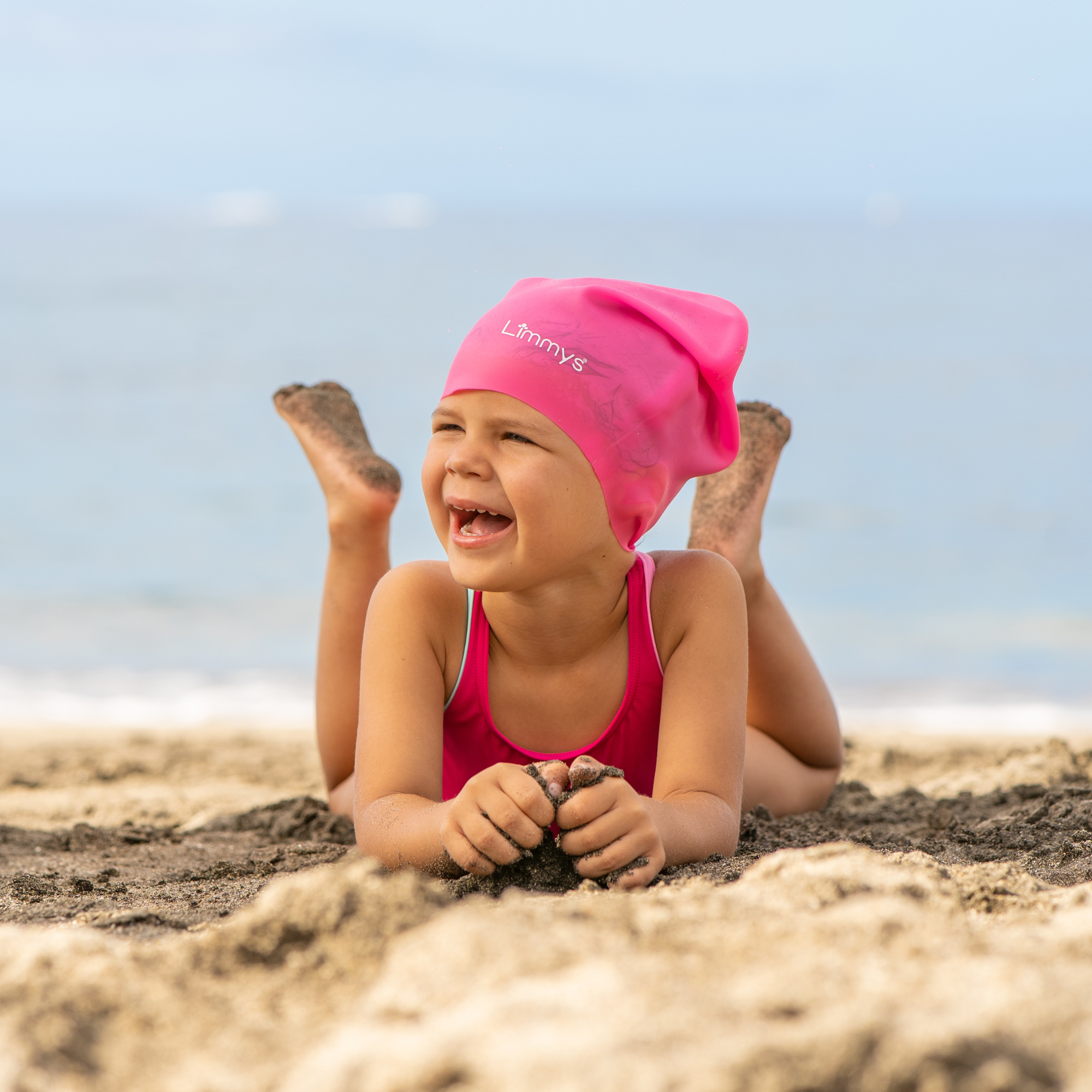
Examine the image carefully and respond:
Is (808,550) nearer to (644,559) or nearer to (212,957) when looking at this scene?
(644,559)

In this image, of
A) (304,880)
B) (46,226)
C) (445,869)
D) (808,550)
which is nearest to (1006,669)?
(808,550)

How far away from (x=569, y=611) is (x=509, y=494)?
0.34 m

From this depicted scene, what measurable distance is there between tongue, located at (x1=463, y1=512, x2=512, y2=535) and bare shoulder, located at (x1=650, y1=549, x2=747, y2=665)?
15.7 inches

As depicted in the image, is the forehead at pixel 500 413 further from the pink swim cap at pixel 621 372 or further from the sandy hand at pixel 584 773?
the sandy hand at pixel 584 773

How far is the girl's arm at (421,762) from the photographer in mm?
1774

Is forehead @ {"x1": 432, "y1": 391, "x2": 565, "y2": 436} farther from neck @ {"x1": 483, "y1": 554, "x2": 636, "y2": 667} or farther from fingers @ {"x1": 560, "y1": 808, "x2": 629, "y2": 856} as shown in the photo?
fingers @ {"x1": 560, "y1": 808, "x2": 629, "y2": 856}

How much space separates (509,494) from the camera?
206cm

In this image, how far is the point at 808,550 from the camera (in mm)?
8984

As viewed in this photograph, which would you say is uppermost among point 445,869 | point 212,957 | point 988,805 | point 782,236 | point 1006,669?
point 782,236

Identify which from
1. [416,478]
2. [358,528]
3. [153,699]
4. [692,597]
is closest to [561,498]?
[692,597]

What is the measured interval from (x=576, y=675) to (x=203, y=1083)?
1386mm

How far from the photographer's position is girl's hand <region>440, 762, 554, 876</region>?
1.76 meters

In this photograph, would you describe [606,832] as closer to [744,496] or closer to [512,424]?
[512,424]

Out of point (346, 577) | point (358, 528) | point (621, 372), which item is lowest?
point (346, 577)
